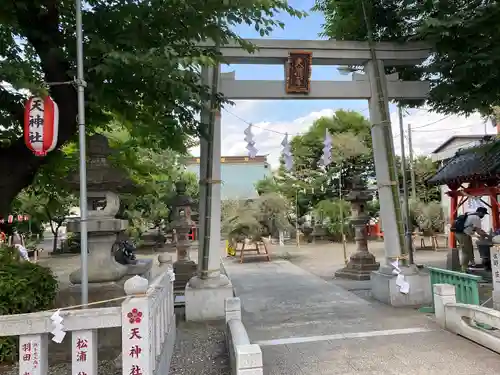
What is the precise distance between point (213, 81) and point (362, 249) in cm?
709

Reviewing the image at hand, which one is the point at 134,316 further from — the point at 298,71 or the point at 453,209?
the point at 453,209

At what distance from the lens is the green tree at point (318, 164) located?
2386 centimetres

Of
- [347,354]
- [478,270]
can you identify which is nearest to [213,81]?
[347,354]

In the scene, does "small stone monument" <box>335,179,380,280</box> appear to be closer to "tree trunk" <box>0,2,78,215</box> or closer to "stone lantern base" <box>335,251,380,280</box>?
"stone lantern base" <box>335,251,380,280</box>

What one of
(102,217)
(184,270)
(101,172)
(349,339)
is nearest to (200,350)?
(349,339)

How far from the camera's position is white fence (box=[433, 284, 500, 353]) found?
14.8 ft

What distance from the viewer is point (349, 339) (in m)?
5.29

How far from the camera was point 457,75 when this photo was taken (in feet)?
22.3

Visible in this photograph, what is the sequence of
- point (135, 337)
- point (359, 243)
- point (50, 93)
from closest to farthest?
point (135, 337) < point (50, 93) < point (359, 243)

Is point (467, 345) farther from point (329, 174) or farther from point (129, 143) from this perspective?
point (329, 174)

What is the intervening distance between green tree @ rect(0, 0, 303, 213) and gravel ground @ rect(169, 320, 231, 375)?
307 cm

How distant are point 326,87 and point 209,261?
12.9 ft

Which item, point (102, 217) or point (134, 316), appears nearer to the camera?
point (134, 316)

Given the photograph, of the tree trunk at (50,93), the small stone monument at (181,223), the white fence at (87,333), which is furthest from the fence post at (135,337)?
the small stone monument at (181,223)
